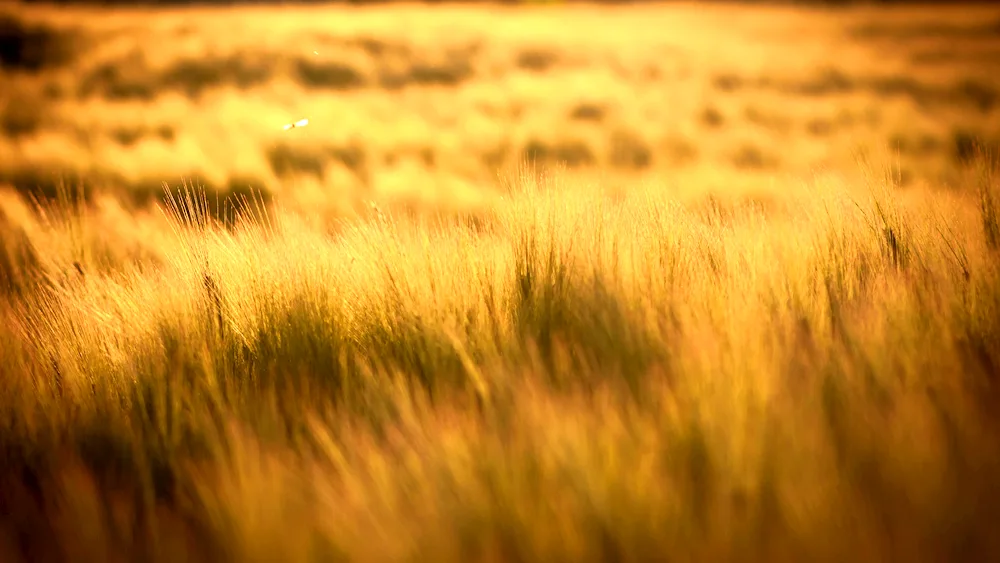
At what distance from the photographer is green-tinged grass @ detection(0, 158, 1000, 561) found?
4.96 ft

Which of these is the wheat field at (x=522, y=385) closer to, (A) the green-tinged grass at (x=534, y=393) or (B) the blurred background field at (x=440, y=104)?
(A) the green-tinged grass at (x=534, y=393)

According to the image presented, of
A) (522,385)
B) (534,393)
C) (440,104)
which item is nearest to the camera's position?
(534,393)

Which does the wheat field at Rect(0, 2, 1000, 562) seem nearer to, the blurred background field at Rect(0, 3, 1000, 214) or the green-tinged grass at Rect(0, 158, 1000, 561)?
the green-tinged grass at Rect(0, 158, 1000, 561)

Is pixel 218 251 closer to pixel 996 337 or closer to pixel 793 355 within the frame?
pixel 793 355

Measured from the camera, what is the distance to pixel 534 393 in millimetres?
1787

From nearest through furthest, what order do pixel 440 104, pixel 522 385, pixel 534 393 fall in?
pixel 534 393
pixel 522 385
pixel 440 104

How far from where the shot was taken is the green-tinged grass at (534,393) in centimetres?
151

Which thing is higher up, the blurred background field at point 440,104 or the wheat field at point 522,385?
the blurred background field at point 440,104

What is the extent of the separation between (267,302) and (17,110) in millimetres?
10465

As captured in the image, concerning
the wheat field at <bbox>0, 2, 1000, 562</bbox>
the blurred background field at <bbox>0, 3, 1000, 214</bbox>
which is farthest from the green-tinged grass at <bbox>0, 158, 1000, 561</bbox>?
the blurred background field at <bbox>0, 3, 1000, 214</bbox>

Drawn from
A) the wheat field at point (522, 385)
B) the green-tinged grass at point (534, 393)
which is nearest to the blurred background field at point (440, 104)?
the wheat field at point (522, 385)

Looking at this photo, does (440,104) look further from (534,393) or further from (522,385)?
(534,393)

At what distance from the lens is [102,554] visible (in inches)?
61.5

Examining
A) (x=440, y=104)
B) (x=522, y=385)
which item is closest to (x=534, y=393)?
(x=522, y=385)
